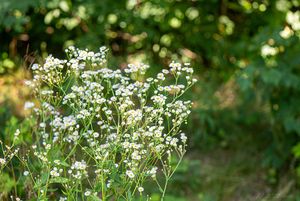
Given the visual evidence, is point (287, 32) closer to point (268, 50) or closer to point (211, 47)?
point (268, 50)

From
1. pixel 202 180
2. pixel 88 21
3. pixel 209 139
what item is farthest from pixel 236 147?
pixel 88 21

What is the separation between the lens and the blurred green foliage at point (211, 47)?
449cm

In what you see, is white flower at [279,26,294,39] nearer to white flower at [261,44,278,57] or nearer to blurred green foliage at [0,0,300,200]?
blurred green foliage at [0,0,300,200]

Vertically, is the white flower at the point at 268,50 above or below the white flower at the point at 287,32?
below

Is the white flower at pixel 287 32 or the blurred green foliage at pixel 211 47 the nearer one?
the blurred green foliage at pixel 211 47

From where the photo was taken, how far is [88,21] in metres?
5.33

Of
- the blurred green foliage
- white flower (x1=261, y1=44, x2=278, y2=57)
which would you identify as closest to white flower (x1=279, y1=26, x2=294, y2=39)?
the blurred green foliage

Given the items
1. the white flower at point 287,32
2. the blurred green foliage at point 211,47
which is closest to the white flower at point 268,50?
the blurred green foliage at point 211,47

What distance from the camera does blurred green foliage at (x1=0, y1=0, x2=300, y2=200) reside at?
4488 mm

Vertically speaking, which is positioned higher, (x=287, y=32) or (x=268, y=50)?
(x=287, y=32)

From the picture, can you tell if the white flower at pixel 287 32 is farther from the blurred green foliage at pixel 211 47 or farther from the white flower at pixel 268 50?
the white flower at pixel 268 50

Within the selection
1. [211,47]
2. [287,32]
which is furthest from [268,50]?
[211,47]

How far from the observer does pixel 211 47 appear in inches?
221

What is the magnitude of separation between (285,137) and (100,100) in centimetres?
249
